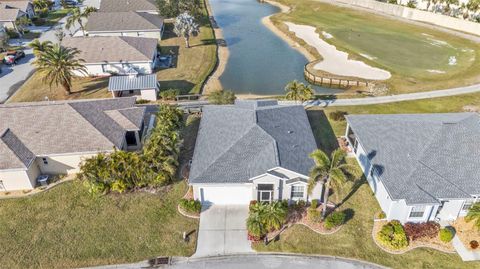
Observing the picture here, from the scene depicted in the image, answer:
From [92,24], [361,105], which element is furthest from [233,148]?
[92,24]

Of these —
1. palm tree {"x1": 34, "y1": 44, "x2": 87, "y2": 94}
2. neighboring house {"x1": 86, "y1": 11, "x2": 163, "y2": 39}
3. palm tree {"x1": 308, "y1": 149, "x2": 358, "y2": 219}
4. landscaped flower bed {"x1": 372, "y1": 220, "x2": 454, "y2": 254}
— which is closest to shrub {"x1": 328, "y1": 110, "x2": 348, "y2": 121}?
landscaped flower bed {"x1": 372, "y1": 220, "x2": 454, "y2": 254}

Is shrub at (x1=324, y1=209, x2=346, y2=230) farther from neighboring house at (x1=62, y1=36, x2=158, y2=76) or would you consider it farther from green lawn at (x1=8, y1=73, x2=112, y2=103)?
neighboring house at (x1=62, y1=36, x2=158, y2=76)

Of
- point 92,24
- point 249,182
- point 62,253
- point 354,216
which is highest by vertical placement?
point 92,24

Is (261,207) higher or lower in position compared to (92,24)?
lower

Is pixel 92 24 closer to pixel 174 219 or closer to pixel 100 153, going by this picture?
pixel 100 153

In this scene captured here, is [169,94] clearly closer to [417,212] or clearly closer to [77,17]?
[417,212]

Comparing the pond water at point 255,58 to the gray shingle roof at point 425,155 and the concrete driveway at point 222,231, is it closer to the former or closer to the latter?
the gray shingle roof at point 425,155
